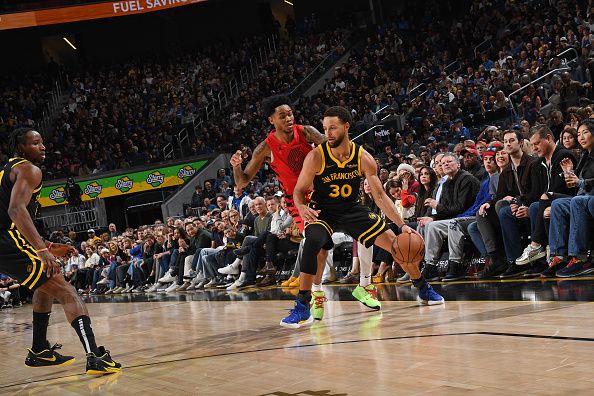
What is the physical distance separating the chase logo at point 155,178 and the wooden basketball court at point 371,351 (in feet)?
46.1

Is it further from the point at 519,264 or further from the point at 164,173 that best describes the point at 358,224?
the point at 164,173

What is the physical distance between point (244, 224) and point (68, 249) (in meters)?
6.18

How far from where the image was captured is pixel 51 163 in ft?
78.8

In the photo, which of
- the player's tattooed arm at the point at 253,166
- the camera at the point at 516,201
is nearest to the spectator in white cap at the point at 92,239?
the player's tattooed arm at the point at 253,166

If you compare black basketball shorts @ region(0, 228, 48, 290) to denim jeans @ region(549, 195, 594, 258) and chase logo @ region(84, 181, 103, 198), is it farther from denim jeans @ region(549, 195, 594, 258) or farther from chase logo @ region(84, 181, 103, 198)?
chase logo @ region(84, 181, 103, 198)

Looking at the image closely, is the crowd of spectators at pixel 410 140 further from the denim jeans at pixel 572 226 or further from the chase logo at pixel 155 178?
the chase logo at pixel 155 178

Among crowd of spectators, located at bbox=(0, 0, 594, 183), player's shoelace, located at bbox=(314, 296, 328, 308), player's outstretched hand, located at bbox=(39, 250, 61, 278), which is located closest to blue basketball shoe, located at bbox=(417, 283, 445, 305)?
player's shoelace, located at bbox=(314, 296, 328, 308)

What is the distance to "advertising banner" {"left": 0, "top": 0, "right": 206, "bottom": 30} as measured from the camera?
2561cm

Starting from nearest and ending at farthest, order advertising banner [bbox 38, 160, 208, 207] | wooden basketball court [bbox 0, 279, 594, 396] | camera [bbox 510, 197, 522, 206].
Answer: wooden basketball court [bbox 0, 279, 594, 396] < camera [bbox 510, 197, 522, 206] < advertising banner [bbox 38, 160, 208, 207]

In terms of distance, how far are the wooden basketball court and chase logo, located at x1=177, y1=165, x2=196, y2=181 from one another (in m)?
13.8

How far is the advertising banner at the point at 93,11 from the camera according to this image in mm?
25609

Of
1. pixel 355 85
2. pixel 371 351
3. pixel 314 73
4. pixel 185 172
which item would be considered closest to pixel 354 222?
pixel 371 351

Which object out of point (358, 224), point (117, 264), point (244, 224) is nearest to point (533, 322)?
point (358, 224)

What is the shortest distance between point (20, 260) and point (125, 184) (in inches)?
668
